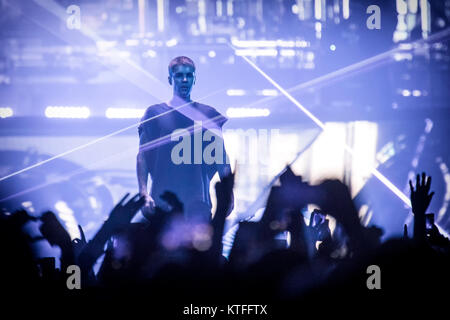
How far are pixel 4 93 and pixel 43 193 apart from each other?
0.85m

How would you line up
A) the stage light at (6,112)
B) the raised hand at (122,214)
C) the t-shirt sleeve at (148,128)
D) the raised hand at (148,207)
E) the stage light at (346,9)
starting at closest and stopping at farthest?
the raised hand at (122,214)
the raised hand at (148,207)
the t-shirt sleeve at (148,128)
the stage light at (346,9)
the stage light at (6,112)

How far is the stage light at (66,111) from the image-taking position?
3.54 metres

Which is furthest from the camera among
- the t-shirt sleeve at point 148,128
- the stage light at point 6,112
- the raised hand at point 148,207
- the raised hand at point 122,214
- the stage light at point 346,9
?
the stage light at point 6,112

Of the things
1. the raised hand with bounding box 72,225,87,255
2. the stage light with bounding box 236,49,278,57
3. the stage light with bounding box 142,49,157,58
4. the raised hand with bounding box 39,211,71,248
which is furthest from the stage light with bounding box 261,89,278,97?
the raised hand with bounding box 39,211,71,248

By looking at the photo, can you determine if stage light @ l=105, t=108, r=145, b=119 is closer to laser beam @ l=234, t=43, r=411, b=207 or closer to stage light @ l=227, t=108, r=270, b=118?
stage light @ l=227, t=108, r=270, b=118

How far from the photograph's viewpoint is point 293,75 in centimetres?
354

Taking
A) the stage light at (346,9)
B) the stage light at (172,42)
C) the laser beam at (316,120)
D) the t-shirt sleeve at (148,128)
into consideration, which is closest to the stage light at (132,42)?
the stage light at (172,42)

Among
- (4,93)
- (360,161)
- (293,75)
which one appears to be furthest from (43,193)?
(360,161)

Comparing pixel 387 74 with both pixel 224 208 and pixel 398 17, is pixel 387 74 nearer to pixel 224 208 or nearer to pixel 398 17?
pixel 398 17

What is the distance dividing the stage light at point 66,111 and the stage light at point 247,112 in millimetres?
1141

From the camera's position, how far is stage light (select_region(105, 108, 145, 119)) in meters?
3.57

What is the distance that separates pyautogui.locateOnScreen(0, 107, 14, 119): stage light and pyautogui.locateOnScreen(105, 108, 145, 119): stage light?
0.75 metres

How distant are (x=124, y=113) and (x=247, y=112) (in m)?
1.00

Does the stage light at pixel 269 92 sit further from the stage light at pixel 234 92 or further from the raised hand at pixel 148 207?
the raised hand at pixel 148 207
